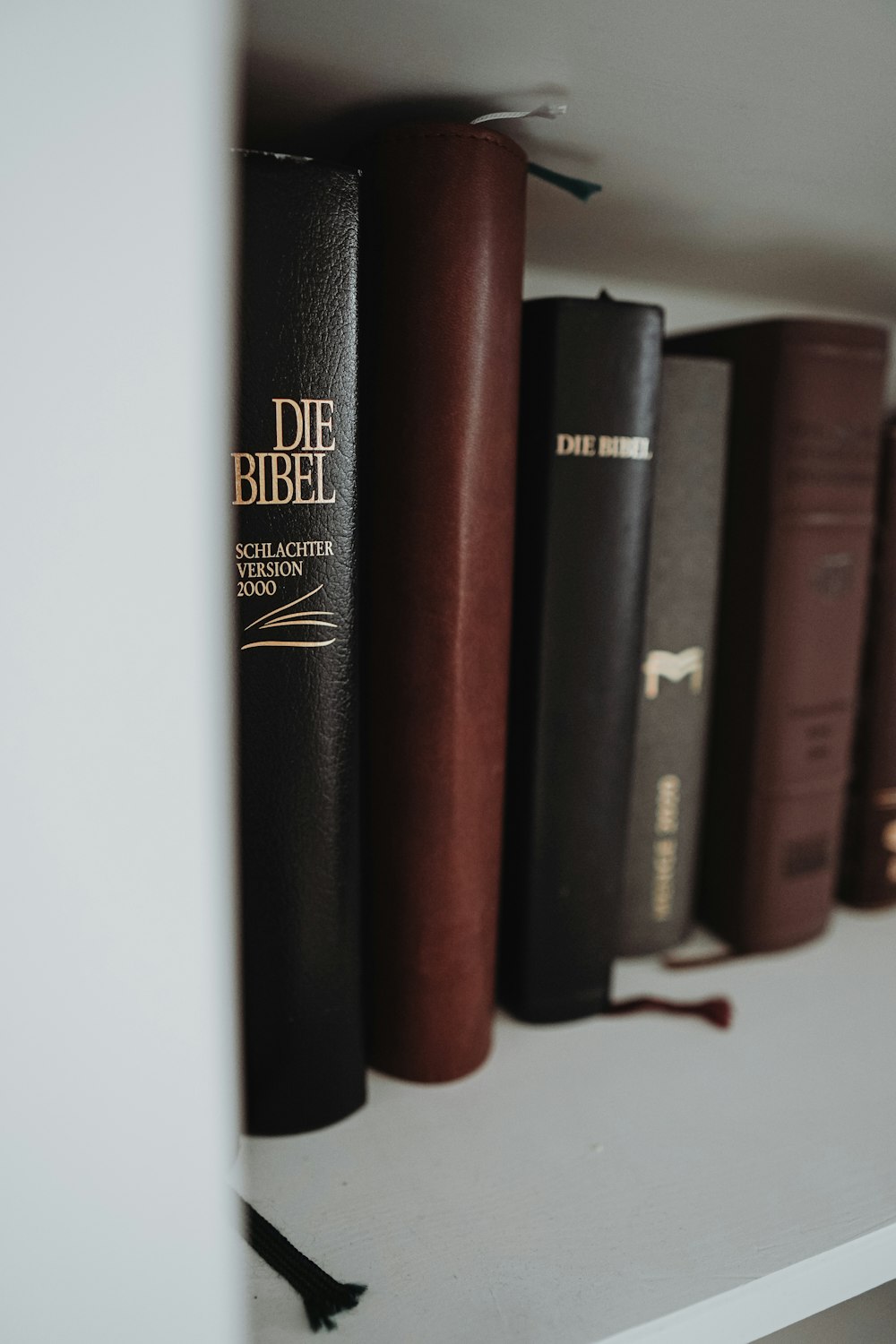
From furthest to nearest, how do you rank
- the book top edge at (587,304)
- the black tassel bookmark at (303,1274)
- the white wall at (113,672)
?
the book top edge at (587,304) → the black tassel bookmark at (303,1274) → the white wall at (113,672)

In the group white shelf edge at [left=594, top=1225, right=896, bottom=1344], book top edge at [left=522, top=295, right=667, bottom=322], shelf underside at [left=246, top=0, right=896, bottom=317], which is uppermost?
shelf underside at [left=246, top=0, right=896, bottom=317]

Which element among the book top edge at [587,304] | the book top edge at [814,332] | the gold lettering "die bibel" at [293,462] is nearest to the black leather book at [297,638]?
the gold lettering "die bibel" at [293,462]

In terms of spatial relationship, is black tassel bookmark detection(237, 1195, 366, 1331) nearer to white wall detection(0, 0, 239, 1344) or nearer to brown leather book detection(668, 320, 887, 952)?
white wall detection(0, 0, 239, 1344)

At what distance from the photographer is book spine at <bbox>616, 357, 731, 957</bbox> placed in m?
0.48

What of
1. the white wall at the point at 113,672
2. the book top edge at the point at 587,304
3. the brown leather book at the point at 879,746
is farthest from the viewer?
the brown leather book at the point at 879,746

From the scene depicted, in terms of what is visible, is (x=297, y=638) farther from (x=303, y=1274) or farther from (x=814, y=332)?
(x=814, y=332)

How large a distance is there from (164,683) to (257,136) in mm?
328

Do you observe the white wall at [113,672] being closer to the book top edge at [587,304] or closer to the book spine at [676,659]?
the book top edge at [587,304]

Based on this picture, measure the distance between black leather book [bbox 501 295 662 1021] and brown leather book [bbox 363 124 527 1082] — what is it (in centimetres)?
3

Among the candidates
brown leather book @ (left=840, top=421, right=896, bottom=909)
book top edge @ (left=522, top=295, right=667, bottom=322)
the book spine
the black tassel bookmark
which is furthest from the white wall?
brown leather book @ (left=840, top=421, right=896, bottom=909)

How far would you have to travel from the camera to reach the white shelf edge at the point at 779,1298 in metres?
0.29

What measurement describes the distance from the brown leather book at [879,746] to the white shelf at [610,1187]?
13cm

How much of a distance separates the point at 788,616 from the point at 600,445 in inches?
6.8

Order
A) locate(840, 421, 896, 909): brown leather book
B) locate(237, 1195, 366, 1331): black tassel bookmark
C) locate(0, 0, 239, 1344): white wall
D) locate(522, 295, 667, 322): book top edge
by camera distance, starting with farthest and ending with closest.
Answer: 1. locate(840, 421, 896, 909): brown leather book
2. locate(522, 295, 667, 322): book top edge
3. locate(237, 1195, 366, 1331): black tassel bookmark
4. locate(0, 0, 239, 1344): white wall
